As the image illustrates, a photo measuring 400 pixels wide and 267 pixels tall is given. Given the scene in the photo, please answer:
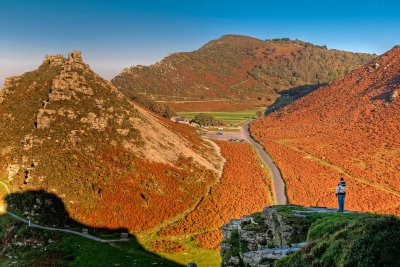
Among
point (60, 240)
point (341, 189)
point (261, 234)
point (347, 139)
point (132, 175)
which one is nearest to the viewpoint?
point (261, 234)

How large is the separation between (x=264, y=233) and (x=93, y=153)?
33.8 meters

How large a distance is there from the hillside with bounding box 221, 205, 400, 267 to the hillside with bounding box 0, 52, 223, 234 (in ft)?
69.9

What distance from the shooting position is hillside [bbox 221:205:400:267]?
12562 mm

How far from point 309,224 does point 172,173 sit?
34.9 m

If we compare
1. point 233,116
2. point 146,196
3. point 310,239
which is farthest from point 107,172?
point 233,116

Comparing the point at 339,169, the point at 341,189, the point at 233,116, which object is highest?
the point at 233,116

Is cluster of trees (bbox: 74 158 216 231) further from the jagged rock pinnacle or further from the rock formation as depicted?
the jagged rock pinnacle

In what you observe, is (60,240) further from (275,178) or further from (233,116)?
(233,116)

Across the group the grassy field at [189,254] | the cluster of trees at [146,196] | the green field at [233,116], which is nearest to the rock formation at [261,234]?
the grassy field at [189,254]

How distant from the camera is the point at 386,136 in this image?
93.4 m

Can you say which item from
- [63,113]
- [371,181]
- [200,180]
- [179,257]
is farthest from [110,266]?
[371,181]

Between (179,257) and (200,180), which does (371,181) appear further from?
(179,257)

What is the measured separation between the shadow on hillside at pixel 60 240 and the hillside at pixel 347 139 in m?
29.1

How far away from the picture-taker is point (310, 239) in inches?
752
